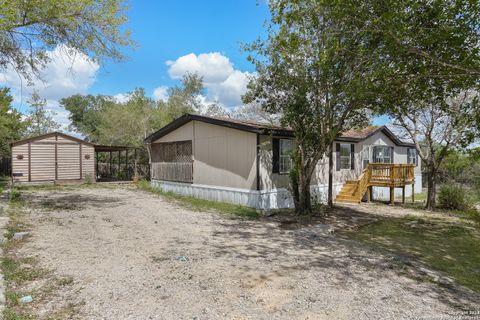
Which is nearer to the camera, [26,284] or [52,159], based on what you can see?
[26,284]

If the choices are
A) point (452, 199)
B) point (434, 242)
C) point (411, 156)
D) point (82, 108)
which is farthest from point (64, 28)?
point (82, 108)

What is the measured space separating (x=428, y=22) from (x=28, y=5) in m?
9.48

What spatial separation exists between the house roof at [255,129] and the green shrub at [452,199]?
14.5 feet

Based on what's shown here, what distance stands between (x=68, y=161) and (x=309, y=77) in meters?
16.1

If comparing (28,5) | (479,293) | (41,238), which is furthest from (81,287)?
(28,5)

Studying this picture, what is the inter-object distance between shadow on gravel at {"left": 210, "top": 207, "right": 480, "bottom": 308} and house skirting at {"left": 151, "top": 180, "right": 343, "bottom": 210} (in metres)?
2.11

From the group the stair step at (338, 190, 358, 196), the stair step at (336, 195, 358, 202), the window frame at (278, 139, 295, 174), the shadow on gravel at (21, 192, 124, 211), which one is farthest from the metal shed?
the stair step at (338, 190, 358, 196)

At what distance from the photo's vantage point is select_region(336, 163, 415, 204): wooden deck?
1419 centimetres

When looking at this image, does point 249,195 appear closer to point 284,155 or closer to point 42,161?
point 284,155

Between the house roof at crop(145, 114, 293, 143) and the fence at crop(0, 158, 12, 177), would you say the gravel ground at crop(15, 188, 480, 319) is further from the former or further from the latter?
the fence at crop(0, 158, 12, 177)

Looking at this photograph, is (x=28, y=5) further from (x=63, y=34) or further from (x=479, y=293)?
(x=479, y=293)

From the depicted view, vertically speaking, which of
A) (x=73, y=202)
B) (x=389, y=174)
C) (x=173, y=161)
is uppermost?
(x=173, y=161)

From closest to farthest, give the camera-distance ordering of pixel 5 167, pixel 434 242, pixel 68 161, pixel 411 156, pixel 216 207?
pixel 434 242 → pixel 216 207 → pixel 68 161 → pixel 411 156 → pixel 5 167

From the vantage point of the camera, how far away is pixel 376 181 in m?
14.6
